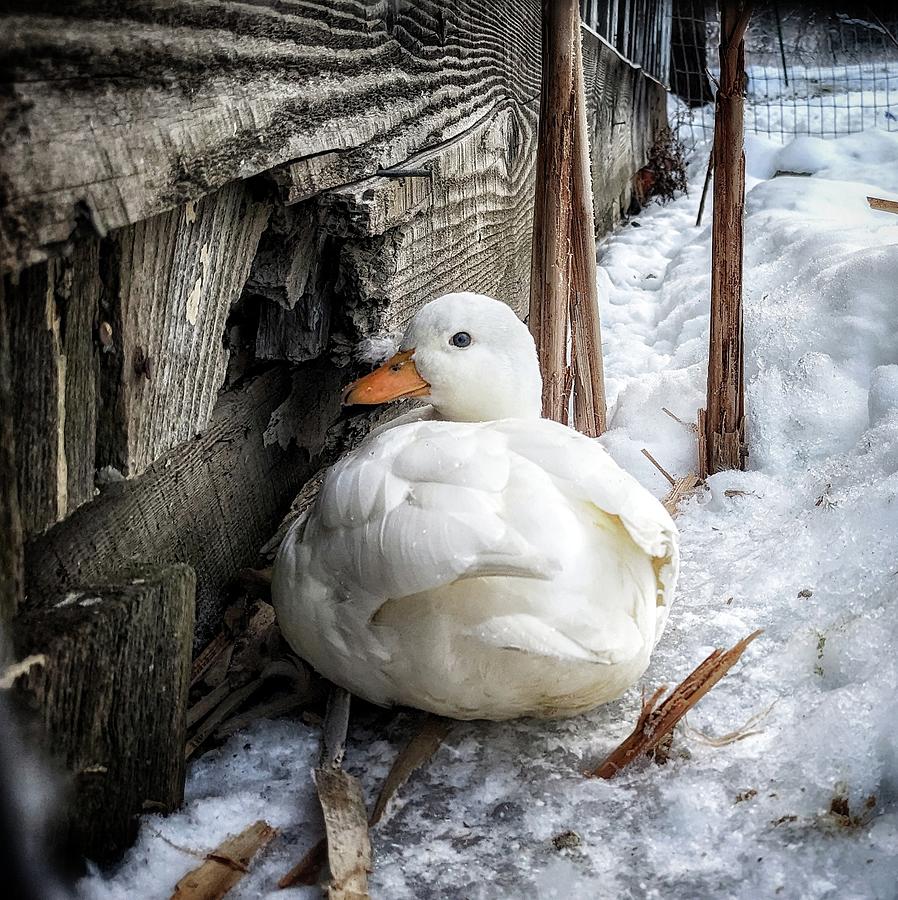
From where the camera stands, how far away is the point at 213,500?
76.5 inches

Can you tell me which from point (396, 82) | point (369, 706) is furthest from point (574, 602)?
point (396, 82)

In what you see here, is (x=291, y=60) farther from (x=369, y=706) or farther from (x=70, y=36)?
(x=369, y=706)

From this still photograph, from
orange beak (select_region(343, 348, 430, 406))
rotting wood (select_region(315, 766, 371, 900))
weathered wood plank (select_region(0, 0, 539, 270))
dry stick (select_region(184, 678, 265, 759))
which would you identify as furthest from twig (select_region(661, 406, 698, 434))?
rotting wood (select_region(315, 766, 371, 900))

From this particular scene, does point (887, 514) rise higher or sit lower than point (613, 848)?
higher

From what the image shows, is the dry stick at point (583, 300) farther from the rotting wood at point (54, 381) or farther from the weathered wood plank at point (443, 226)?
the rotting wood at point (54, 381)

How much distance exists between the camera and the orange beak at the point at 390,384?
2104 mm

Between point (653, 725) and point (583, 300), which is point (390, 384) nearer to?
point (653, 725)

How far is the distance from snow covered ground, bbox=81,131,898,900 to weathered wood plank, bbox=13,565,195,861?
74 millimetres

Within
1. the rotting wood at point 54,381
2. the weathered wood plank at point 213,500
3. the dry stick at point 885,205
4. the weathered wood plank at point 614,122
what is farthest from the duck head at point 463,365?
the weathered wood plank at point 614,122

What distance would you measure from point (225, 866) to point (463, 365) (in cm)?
118

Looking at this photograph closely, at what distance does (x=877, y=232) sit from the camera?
163 inches

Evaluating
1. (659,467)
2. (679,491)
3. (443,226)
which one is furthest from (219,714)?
(659,467)

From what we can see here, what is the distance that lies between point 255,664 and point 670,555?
89 cm

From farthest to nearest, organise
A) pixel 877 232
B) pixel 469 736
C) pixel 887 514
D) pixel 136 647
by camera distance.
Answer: pixel 877 232 → pixel 887 514 → pixel 469 736 → pixel 136 647
